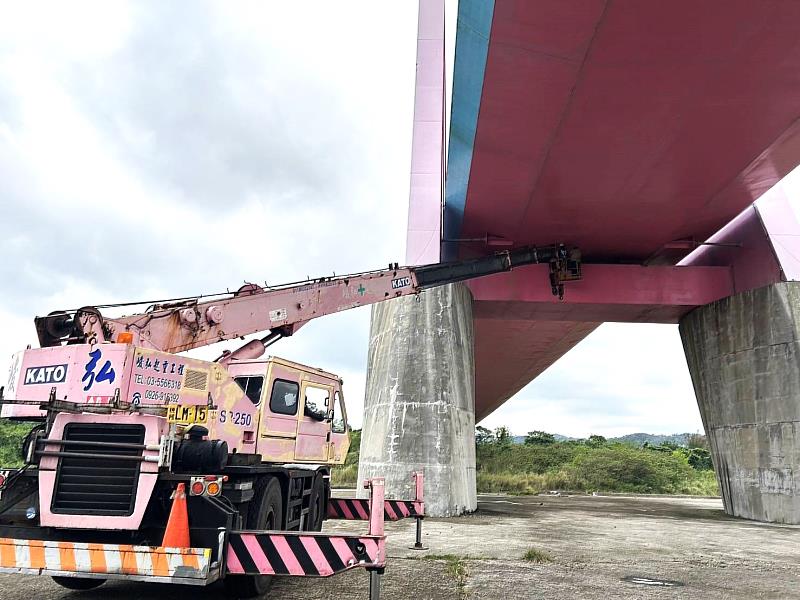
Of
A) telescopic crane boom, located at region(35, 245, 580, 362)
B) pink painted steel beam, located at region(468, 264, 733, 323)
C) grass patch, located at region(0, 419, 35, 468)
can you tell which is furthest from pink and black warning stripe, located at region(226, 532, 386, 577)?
grass patch, located at region(0, 419, 35, 468)

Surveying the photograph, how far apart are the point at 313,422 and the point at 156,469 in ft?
10.9

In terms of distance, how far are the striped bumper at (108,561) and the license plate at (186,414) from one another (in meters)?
1.13

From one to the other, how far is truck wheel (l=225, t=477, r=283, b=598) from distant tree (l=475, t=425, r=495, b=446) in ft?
126

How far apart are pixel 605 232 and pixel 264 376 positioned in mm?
12628

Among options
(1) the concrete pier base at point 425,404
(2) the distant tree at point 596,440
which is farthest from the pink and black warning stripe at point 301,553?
(2) the distant tree at point 596,440

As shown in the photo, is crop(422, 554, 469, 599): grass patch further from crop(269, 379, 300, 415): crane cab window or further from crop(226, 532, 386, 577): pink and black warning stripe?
crop(269, 379, 300, 415): crane cab window

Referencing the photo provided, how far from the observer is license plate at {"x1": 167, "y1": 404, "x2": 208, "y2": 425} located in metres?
5.29

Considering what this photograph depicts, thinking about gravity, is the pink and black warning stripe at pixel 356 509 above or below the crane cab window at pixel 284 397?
below

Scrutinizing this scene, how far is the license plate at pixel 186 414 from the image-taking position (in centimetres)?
529

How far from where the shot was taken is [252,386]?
7.50 metres

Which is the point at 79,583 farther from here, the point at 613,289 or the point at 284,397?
the point at 613,289

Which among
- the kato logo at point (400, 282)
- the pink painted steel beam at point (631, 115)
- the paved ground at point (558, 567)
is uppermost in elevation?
the pink painted steel beam at point (631, 115)

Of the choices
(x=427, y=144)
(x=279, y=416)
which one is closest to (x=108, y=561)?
(x=279, y=416)

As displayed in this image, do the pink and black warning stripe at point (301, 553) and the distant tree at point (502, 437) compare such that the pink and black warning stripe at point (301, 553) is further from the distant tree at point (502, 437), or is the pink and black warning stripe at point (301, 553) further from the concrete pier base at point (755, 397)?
the distant tree at point (502, 437)
